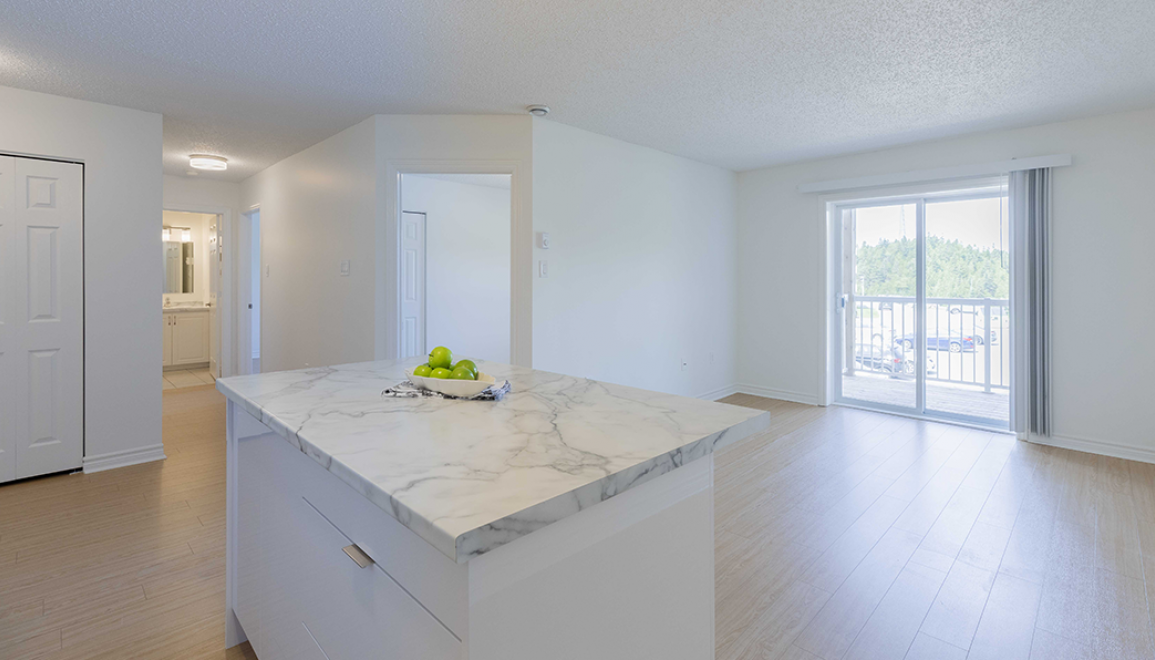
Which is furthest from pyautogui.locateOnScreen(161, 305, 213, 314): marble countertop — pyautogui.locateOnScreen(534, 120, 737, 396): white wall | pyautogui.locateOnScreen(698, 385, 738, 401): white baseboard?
pyautogui.locateOnScreen(698, 385, 738, 401): white baseboard

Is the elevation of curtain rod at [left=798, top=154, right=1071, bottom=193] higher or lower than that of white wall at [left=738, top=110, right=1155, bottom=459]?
higher

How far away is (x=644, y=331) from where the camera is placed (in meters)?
4.77

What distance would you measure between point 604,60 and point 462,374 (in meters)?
2.03

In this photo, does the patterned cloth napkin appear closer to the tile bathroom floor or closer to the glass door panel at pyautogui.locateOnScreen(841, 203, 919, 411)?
the glass door panel at pyautogui.locateOnScreen(841, 203, 919, 411)

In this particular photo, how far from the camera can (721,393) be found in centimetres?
569

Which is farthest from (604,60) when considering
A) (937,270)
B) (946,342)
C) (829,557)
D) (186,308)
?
(186,308)

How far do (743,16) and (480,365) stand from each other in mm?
1875

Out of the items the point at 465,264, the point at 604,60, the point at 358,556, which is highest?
the point at 604,60

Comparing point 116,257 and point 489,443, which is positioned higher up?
point 116,257

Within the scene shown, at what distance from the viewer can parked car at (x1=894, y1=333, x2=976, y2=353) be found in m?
4.75

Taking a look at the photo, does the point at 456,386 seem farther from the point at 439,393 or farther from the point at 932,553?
the point at 932,553

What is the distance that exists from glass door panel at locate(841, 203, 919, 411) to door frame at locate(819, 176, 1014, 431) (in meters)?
0.05

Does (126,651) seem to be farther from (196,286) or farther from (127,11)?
(196,286)

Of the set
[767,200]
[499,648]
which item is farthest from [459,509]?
[767,200]
